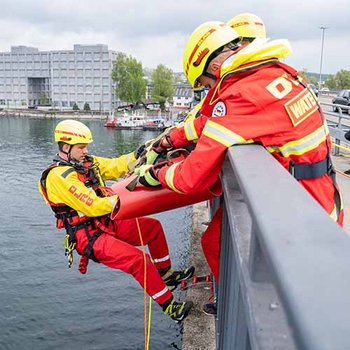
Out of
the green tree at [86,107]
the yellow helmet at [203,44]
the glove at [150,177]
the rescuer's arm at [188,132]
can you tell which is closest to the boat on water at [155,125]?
the green tree at [86,107]

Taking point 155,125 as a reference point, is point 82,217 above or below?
above

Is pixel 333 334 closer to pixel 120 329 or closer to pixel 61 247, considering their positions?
pixel 120 329

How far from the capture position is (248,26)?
13.5ft

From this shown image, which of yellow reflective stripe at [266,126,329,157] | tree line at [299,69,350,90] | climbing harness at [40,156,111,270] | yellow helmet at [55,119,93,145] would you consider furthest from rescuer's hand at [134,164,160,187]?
tree line at [299,69,350,90]

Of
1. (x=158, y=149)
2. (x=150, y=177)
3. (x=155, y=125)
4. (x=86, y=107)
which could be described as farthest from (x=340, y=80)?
(x=150, y=177)

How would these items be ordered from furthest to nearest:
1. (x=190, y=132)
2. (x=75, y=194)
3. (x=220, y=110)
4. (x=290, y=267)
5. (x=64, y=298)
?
(x=64, y=298) < (x=75, y=194) < (x=190, y=132) < (x=220, y=110) < (x=290, y=267)

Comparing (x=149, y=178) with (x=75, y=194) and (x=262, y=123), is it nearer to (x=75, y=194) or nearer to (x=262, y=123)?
(x=262, y=123)

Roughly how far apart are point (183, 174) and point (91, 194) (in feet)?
6.80

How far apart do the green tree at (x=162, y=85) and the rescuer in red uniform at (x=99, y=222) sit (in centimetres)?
9443

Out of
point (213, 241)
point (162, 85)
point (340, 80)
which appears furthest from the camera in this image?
point (162, 85)

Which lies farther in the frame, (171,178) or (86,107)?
(86,107)

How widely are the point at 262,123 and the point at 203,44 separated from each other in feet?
2.60

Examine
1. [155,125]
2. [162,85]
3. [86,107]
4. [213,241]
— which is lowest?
[155,125]

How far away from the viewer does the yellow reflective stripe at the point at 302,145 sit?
1954 millimetres
